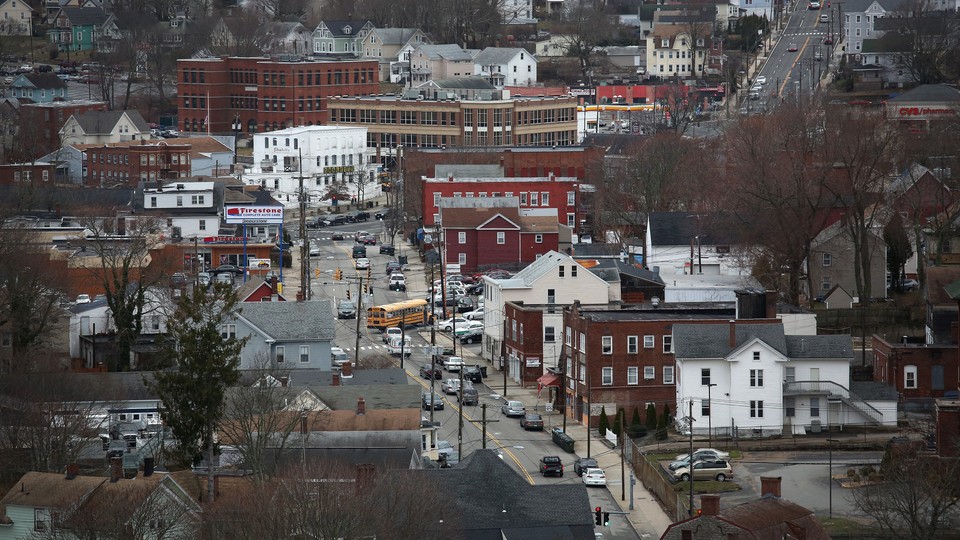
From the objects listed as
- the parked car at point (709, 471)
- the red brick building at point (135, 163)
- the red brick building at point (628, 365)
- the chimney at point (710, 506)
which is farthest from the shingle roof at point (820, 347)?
the red brick building at point (135, 163)

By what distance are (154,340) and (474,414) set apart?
1406 cm

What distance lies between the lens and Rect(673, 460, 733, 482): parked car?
65188mm

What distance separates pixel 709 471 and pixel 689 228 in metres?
36.0

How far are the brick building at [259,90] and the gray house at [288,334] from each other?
8311 centimetres

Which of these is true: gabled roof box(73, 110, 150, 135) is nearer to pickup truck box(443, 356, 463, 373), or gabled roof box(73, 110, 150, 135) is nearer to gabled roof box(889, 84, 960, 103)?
gabled roof box(889, 84, 960, 103)

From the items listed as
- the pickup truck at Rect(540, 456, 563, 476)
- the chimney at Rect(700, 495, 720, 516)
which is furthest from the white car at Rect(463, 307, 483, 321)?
the chimney at Rect(700, 495, 720, 516)

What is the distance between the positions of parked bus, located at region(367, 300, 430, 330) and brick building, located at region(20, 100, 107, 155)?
5845 centimetres

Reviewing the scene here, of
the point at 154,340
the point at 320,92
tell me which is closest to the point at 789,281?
the point at 154,340

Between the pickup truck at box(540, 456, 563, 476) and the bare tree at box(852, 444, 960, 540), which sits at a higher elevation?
the bare tree at box(852, 444, 960, 540)

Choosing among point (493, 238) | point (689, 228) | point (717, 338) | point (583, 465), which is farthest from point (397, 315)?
point (583, 465)

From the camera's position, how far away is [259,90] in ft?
536

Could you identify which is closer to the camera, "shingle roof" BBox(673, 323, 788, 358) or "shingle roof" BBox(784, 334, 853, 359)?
"shingle roof" BBox(673, 323, 788, 358)

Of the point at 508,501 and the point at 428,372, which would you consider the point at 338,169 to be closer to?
the point at 428,372

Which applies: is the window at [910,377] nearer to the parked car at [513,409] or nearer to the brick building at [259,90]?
the parked car at [513,409]
